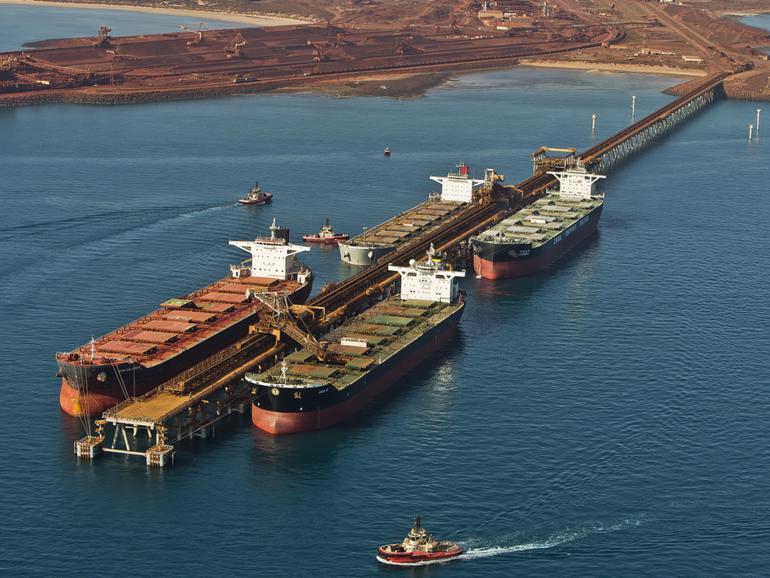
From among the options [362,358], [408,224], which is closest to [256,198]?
[408,224]

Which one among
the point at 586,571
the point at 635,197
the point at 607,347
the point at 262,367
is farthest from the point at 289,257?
the point at 635,197

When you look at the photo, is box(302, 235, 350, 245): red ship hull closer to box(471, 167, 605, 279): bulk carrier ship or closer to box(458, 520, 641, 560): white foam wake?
box(471, 167, 605, 279): bulk carrier ship

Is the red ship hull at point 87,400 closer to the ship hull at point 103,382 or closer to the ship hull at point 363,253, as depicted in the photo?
the ship hull at point 103,382

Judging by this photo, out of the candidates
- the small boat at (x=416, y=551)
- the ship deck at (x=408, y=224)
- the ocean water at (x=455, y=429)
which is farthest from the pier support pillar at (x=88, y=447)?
the ship deck at (x=408, y=224)

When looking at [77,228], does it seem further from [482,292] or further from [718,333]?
[718,333]

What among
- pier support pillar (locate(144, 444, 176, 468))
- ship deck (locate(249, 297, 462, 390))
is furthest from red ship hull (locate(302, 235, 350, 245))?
pier support pillar (locate(144, 444, 176, 468))

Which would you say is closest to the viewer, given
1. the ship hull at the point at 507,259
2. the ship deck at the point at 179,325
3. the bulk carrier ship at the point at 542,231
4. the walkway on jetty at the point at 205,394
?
the walkway on jetty at the point at 205,394
